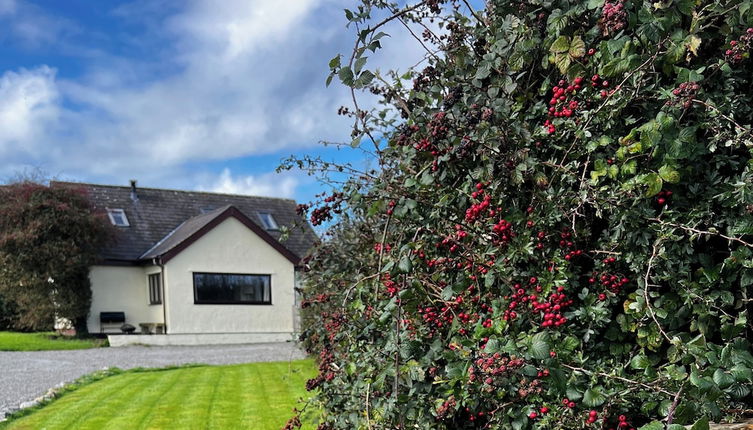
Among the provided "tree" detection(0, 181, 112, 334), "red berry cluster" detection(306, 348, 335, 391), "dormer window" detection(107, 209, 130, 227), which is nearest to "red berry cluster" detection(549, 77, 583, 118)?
"red berry cluster" detection(306, 348, 335, 391)

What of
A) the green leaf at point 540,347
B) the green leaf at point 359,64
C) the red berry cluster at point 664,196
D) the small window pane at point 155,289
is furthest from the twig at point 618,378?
the small window pane at point 155,289

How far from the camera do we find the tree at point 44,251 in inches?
709

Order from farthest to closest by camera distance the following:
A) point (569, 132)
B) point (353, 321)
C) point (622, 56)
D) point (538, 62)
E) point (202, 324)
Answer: point (202, 324), point (353, 321), point (538, 62), point (569, 132), point (622, 56)

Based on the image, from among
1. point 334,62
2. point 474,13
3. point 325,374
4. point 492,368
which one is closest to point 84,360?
point 325,374

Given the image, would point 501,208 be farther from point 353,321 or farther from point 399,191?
point 353,321

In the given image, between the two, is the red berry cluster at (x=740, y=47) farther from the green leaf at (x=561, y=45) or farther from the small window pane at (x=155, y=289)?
the small window pane at (x=155, y=289)

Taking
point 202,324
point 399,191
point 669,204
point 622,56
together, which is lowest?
point 202,324

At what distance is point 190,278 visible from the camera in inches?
786

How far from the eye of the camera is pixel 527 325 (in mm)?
2279

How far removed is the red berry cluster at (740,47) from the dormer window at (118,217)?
22130 mm

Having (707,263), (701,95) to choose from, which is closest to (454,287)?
(707,263)

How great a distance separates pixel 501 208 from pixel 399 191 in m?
0.44

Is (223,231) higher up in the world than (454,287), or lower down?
higher up

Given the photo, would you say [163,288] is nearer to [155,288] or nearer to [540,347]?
[155,288]
